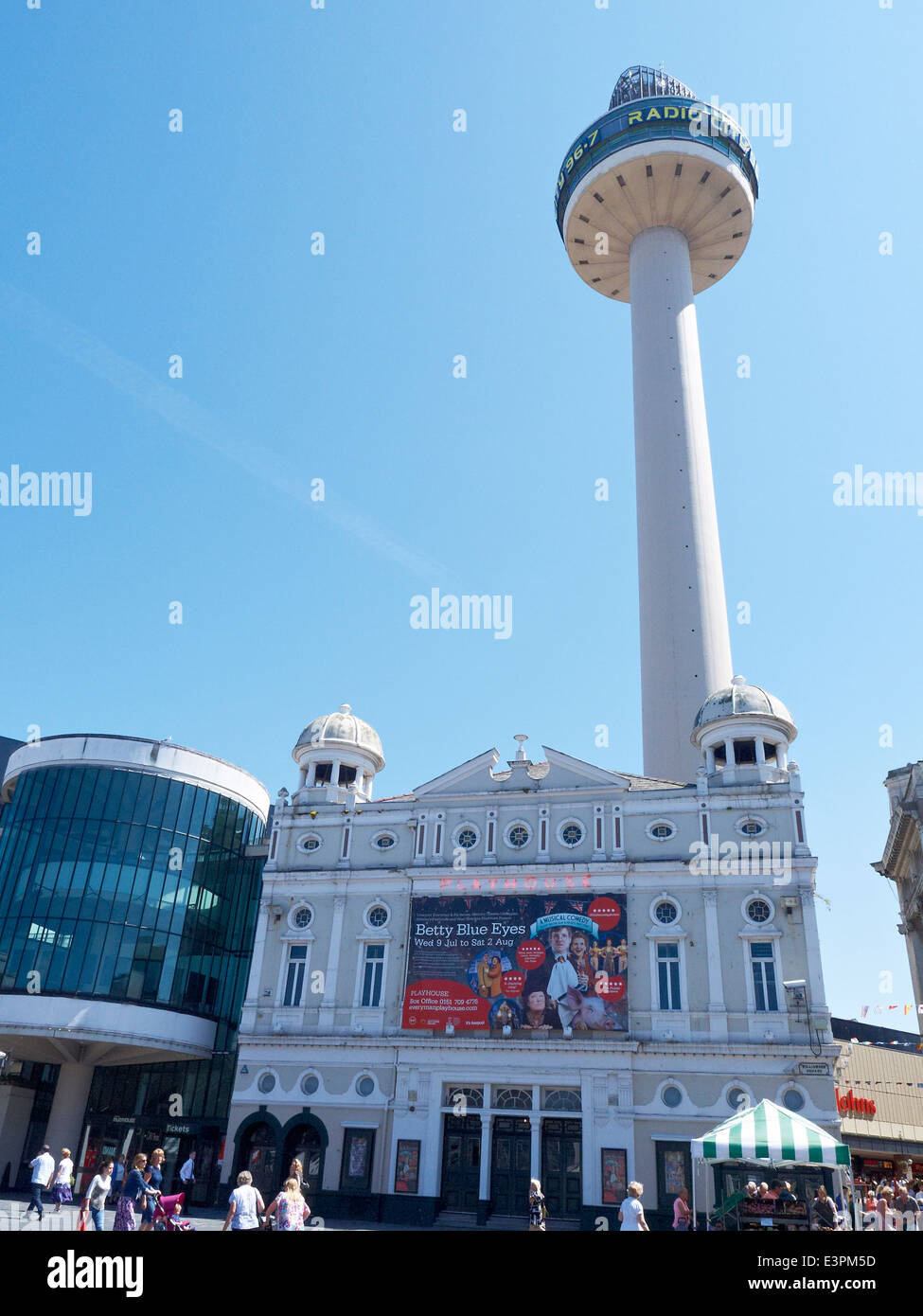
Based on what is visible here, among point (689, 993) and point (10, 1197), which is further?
point (10, 1197)

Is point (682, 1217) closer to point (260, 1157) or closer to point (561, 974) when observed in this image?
point (561, 974)

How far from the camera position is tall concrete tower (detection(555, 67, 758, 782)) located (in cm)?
5612

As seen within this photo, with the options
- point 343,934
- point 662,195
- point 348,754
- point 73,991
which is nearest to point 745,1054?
point 343,934

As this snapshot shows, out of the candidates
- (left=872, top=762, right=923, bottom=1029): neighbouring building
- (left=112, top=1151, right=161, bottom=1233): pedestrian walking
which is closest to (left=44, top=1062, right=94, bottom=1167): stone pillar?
(left=112, top=1151, right=161, bottom=1233): pedestrian walking

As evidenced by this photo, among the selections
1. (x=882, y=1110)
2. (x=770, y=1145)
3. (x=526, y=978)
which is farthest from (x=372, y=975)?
(x=882, y=1110)

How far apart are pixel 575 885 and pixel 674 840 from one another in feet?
14.7

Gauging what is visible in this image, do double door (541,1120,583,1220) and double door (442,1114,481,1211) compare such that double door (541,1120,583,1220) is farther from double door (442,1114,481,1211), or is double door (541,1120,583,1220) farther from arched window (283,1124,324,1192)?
arched window (283,1124,324,1192)

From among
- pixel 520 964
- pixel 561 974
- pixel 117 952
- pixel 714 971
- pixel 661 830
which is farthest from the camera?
pixel 117 952

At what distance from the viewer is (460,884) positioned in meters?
40.0

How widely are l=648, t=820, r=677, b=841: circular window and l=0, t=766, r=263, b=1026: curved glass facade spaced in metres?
23.8

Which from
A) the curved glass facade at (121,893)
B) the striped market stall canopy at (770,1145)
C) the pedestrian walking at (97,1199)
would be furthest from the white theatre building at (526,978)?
the pedestrian walking at (97,1199)

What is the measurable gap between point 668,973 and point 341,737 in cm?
1869

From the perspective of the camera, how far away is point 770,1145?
21.9 m
